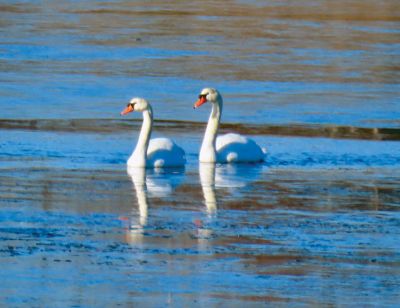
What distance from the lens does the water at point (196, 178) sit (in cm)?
902

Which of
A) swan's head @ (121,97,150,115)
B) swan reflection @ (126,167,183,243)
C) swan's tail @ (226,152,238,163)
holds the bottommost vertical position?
swan reflection @ (126,167,183,243)

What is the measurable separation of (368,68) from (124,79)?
518 cm

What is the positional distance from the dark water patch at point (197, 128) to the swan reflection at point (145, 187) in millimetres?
2871

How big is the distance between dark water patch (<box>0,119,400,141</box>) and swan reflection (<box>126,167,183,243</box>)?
9.42ft

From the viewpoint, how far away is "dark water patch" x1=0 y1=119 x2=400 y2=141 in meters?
16.9

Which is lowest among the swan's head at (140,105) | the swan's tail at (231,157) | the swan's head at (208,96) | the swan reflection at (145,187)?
the swan reflection at (145,187)

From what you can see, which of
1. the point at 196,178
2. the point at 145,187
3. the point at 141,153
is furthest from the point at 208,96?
the point at 145,187

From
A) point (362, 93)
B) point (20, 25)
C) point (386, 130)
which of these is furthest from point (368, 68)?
point (20, 25)

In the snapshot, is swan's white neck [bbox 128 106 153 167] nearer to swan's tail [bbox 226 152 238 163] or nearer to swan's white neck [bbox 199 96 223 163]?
swan's white neck [bbox 199 96 223 163]

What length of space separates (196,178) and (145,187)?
872mm

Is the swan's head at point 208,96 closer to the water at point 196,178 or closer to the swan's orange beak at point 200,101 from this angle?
the swan's orange beak at point 200,101

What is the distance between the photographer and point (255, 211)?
38.2ft

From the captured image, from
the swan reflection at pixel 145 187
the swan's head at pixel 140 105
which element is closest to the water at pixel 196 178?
the swan reflection at pixel 145 187

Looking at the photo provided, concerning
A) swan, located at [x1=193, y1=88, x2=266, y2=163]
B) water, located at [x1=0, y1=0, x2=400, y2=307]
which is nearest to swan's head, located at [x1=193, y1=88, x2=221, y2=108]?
swan, located at [x1=193, y1=88, x2=266, y2=163]
